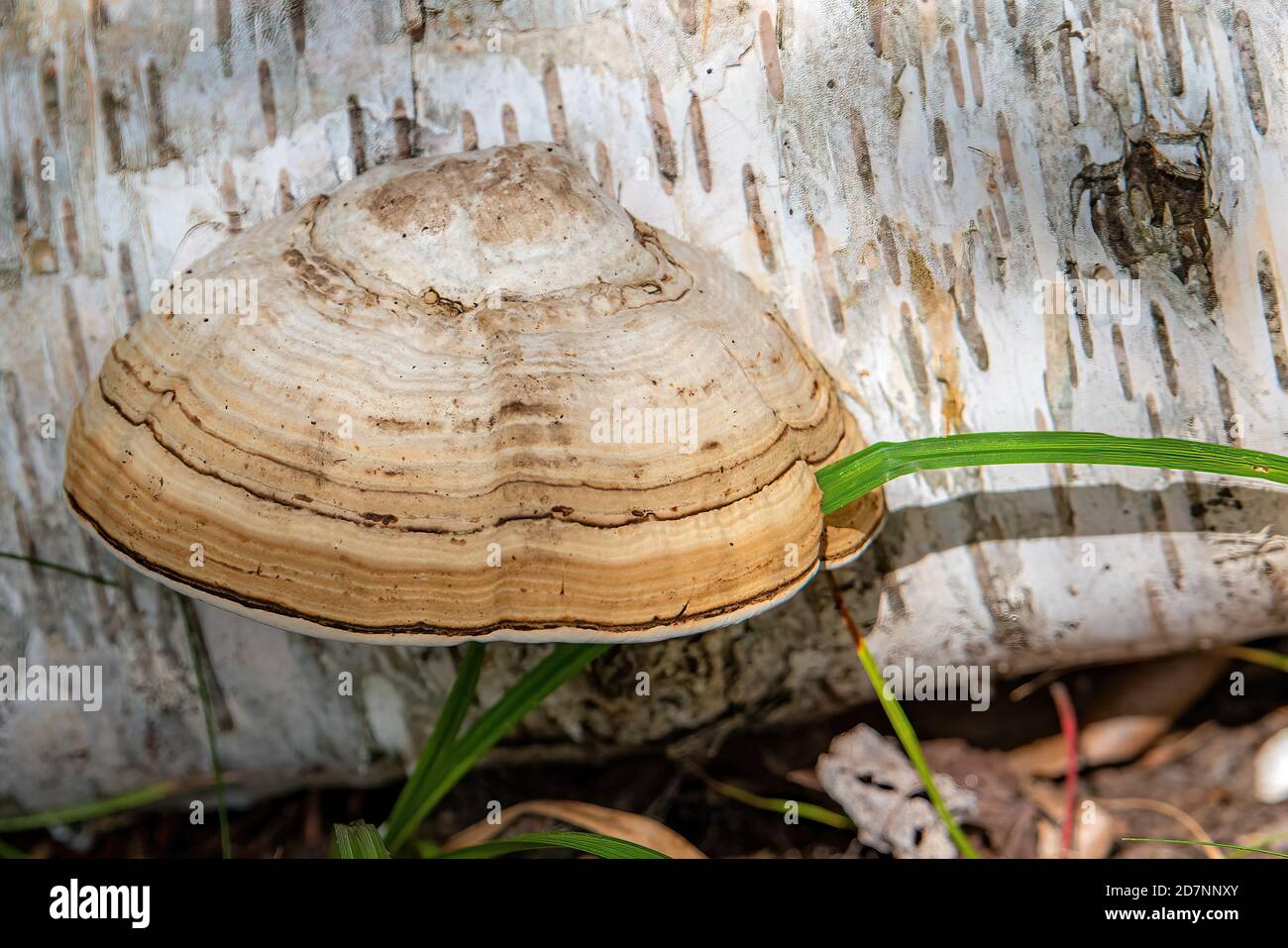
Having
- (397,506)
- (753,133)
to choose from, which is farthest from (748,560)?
(753,133)

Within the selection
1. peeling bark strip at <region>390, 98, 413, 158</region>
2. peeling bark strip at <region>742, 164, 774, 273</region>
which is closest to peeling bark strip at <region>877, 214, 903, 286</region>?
peeling bark strip at <region>742, 164, 774, 273</region>

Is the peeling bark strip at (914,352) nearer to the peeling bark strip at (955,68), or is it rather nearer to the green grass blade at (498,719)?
the peeling bark strip at (955,68)

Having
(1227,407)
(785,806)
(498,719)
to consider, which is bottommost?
(785,806)

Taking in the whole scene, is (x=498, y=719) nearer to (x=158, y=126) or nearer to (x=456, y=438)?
(x=456, y=438)

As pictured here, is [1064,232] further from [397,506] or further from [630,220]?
[397,506]

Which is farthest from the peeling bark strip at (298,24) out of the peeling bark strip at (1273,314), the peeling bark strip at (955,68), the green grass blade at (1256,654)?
the green grass blade at (1256,654)

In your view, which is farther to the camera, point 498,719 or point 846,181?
point 498,719

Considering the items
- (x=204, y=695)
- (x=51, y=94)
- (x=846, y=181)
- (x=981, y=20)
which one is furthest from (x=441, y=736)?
(x=981, y=20)
